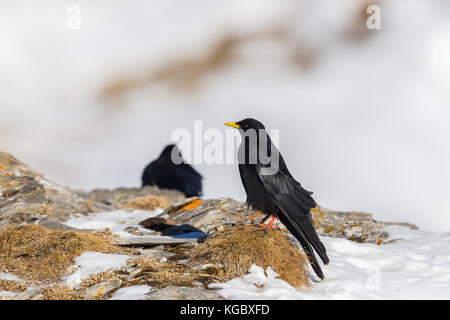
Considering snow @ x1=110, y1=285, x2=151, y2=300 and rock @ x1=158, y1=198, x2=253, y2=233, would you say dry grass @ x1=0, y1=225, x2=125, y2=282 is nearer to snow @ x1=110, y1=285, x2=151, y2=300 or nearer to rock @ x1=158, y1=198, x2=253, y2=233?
snow @ x1=110, y1=285, x2=151, y2=300

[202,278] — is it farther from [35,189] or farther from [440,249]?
[35,189]

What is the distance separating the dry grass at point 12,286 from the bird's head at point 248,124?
3.97 m

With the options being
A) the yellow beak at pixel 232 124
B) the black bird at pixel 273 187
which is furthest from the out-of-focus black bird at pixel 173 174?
the black bird at pixel 273 187

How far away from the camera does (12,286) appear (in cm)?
624

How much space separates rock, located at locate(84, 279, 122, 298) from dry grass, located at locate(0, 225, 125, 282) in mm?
1125

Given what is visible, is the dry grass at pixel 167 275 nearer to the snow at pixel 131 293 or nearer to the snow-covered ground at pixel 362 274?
the snow at pixel 131 293

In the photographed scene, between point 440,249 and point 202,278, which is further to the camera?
point 440,249

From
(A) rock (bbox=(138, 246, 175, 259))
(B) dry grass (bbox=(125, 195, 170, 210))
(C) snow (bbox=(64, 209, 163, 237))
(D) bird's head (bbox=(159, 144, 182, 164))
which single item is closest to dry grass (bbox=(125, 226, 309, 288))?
(A) rock (bbox=(138, 246, 175, 259))

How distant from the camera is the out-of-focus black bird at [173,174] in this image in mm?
21375

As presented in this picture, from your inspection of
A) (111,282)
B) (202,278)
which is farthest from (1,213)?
(202,278)

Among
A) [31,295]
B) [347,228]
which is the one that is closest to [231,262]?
[31,295]

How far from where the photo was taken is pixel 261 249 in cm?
671
